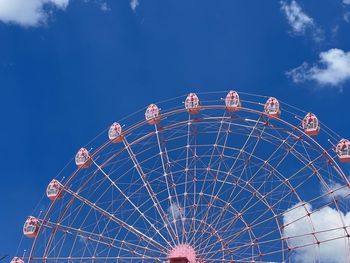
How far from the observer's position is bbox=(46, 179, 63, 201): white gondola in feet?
173

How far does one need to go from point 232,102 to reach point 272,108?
2763 mm

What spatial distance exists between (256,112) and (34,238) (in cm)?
1681

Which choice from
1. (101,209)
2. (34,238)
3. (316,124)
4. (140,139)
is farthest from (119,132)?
(316,124)

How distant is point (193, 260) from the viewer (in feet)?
159

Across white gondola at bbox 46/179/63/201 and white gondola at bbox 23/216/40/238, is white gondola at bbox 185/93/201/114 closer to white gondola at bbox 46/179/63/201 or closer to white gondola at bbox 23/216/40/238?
white gondola at bbox 46/179/63/201

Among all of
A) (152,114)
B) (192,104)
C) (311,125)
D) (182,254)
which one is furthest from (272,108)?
(182,254)

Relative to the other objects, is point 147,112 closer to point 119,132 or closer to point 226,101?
point 119,132

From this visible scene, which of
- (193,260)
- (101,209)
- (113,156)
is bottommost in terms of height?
(193,260)

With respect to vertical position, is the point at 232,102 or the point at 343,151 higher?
the point at 232,102

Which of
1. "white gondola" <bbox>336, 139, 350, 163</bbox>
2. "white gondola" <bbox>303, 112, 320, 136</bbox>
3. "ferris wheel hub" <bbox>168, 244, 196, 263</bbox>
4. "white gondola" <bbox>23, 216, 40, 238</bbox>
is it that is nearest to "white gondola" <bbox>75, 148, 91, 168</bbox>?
"white gondola" <bbox>23, 216, 40, 238</bbox>

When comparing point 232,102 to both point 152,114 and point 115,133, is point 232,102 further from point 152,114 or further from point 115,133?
point 115,133

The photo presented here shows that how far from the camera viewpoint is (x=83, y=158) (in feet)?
176

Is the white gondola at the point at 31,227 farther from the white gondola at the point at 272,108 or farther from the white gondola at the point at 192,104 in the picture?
the white gondola at the point at 272,108

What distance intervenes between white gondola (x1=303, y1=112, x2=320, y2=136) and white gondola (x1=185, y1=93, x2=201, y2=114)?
23.6 ft
